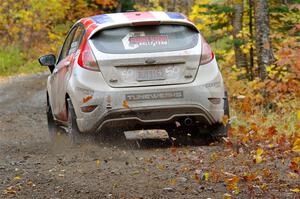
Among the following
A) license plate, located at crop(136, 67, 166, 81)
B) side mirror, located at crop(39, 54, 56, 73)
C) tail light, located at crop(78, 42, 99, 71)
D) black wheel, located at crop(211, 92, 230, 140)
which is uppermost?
tail light, located at crop(78, 42, 99, 71)

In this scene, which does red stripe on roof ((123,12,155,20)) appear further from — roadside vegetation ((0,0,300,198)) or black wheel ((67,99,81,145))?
roadside vegetation ((0,0,300,198))

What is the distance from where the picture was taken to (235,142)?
9250 mm

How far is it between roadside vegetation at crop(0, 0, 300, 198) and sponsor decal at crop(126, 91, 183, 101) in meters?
0.81

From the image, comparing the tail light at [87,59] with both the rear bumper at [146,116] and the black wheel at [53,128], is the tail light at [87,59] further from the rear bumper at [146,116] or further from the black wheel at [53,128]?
the black wheel at [53,128]

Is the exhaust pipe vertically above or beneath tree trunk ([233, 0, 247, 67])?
above

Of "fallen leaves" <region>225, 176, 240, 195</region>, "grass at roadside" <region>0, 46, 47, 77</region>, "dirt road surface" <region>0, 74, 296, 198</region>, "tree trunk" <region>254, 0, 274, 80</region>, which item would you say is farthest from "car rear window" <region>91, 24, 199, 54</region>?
"grass at roadside" <region>0, 46, 47, 77</region>

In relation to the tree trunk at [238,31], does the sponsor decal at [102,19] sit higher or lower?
higher

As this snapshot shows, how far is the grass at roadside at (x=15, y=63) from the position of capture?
31.4m

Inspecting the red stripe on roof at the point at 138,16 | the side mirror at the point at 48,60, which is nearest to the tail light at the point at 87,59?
the red stripe on roof at the point at 138,16

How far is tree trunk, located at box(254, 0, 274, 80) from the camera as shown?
632 inches

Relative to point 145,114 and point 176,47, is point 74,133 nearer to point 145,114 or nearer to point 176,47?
point 145,114

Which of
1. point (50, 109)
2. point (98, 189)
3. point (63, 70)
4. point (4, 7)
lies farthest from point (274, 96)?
point (4, 7)

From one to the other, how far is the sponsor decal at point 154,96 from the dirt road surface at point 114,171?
63 centimetres

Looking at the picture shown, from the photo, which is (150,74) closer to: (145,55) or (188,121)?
(145,55)
